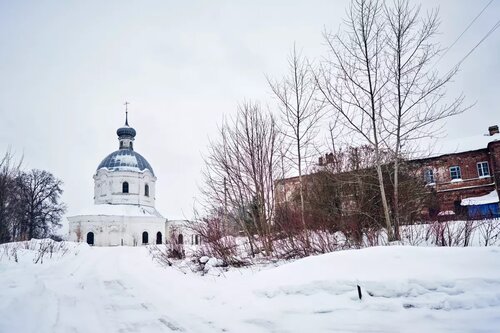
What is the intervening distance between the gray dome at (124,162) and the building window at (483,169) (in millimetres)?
48649

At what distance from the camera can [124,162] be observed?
188 feet

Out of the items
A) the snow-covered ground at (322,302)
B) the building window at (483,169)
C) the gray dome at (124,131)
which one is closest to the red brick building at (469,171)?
the building window at (483,169)

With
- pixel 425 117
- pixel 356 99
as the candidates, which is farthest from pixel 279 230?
pixel 425 117

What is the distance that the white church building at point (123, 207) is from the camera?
5112cm

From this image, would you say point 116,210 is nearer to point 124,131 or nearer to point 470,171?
point 124,131

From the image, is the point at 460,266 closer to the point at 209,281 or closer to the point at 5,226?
the point at 209,281

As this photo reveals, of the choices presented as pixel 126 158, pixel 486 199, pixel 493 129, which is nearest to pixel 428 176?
pixel 486 199

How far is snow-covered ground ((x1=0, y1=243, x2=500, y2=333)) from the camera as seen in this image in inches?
162

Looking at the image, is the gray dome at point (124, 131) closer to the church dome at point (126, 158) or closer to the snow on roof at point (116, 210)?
the church dome at point (126, 158)

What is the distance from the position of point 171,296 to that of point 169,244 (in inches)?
361

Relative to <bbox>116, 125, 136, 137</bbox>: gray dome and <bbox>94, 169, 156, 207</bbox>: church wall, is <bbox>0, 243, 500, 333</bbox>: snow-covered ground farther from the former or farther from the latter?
<bbox>116, 125, 136, 137</bbox>: gray dome

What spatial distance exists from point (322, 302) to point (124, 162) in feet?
187

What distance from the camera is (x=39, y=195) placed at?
48750 mm

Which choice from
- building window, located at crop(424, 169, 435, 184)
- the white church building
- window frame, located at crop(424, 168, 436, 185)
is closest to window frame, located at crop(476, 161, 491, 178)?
window frame, located at crop(424, 168, 436, 185)
